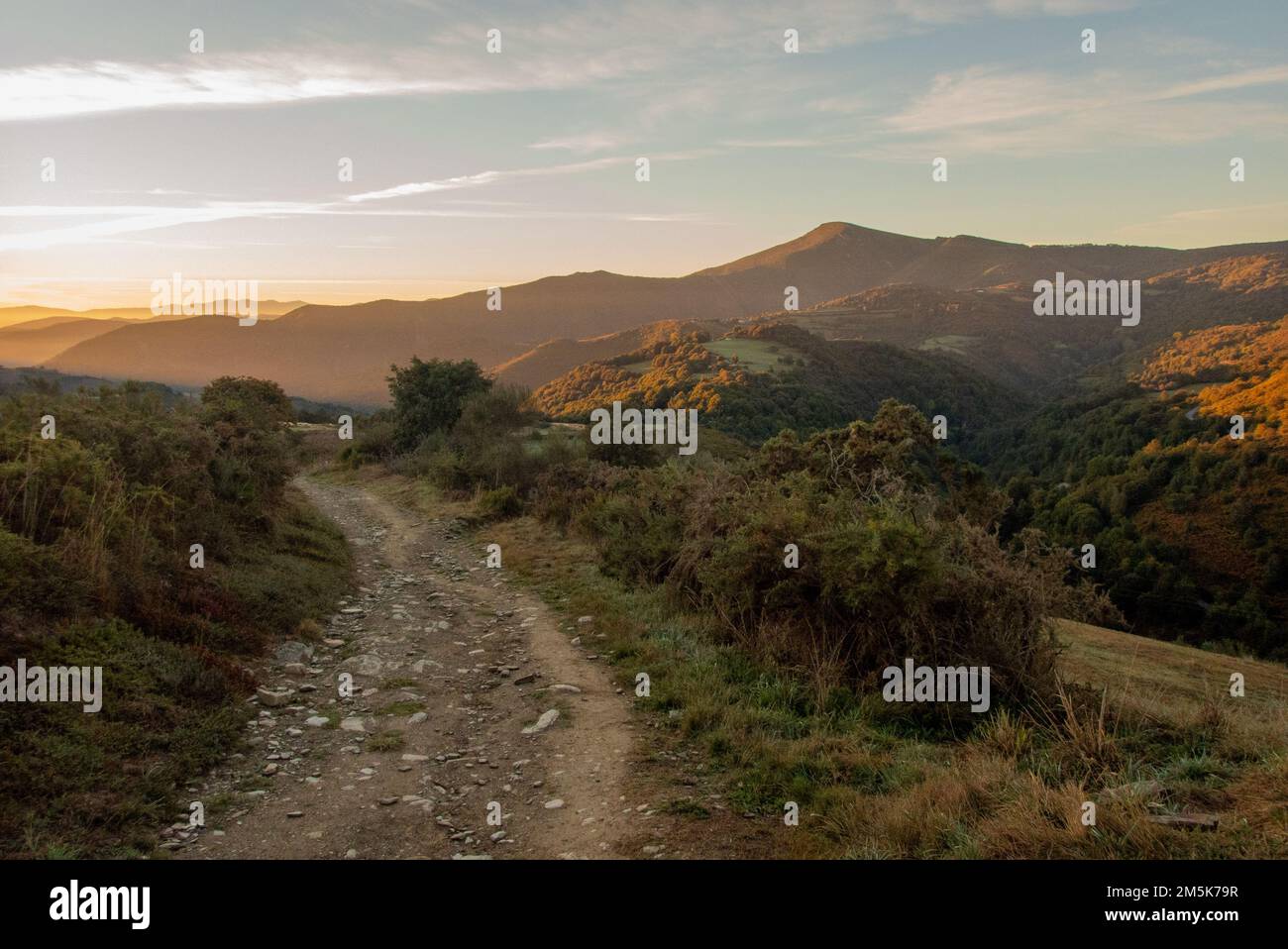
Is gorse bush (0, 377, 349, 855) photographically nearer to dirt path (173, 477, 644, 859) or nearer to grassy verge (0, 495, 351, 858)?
grassy verge (0, 495, 351, 858)

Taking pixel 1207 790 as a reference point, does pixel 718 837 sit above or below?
below

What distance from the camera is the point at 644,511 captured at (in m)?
12.3

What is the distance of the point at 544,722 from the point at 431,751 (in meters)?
1.04

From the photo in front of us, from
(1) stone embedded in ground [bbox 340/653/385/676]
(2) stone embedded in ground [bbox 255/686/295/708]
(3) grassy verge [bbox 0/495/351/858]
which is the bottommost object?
(1) stone embedded in ground [bbox 340/653/385/676]

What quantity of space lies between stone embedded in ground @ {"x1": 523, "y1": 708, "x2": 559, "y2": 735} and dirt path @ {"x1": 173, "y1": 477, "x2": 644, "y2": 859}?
0.14 feet

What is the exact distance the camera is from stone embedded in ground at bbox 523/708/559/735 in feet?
21.0

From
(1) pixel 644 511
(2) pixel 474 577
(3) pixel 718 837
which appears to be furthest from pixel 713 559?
(2) pixel 474 577

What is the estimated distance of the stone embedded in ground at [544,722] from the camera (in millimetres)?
6414

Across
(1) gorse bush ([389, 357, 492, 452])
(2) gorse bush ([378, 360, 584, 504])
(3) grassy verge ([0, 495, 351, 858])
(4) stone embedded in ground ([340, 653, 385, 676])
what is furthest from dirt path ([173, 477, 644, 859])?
(1) gorse bush ([389, 357, 492, 452])

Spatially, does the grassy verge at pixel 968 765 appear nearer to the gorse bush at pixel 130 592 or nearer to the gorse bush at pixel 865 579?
the gorse bush at pixel 865 579

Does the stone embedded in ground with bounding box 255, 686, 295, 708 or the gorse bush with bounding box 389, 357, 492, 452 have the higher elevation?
the gorse bush with bounding box 389, 357, 492, 452

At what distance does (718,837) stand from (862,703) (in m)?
2.55

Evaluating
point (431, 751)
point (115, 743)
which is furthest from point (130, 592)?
point (431, 751)
